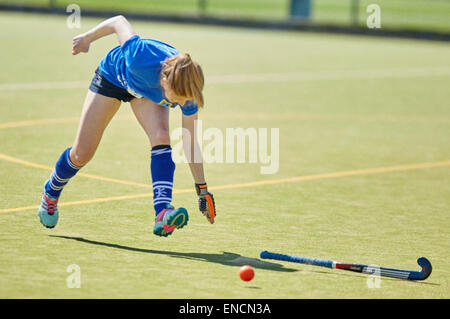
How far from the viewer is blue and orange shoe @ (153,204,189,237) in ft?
21.9

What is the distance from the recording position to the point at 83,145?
727 cm

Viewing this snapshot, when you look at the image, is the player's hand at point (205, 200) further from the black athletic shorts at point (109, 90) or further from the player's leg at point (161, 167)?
the black athletic shorts at point (109, 90)

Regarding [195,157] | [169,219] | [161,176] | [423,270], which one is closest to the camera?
[423,270]

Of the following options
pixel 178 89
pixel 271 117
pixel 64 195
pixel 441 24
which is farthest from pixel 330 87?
pixel 441 24

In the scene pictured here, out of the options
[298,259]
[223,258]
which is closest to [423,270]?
[298,259]

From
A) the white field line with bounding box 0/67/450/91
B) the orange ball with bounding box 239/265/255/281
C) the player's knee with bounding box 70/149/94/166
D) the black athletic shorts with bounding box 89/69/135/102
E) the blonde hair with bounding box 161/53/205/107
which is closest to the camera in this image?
the orange ball with bounding box 239/265/255/281

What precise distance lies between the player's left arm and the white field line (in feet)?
29.0

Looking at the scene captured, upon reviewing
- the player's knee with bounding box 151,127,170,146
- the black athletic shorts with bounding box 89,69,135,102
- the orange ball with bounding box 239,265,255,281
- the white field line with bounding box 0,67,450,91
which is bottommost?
the orange ball with bounding box 239,265,255,281

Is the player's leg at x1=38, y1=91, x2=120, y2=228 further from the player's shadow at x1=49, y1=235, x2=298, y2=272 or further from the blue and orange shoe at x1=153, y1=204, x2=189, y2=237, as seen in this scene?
the blue and orange shoe at x1=153, y1=204, x2=189, y2=237

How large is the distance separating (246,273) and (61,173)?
1999mm

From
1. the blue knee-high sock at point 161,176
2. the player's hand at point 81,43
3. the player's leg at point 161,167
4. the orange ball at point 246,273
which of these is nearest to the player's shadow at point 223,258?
the player's leg at point 161,167

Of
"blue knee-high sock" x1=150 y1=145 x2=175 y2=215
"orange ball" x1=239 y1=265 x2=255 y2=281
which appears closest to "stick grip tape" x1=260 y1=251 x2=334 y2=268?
Answer: "orange ball" x1=239 y1=265 x2=255 y2=281

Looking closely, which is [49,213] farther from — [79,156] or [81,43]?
[81,43]

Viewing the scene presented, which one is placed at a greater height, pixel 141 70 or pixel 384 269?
pixel 141 70
